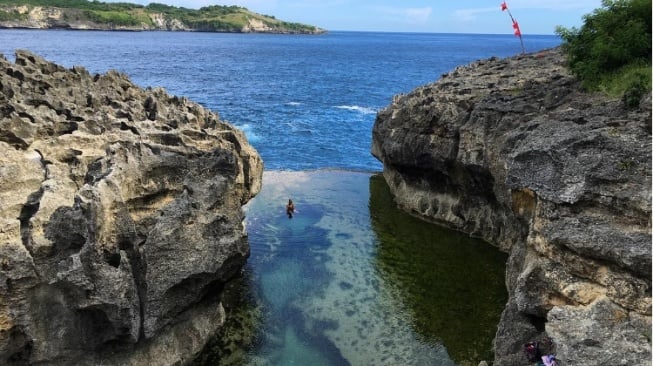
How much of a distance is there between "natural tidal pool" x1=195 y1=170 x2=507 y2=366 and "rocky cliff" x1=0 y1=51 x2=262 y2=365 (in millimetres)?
3218

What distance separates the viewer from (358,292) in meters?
27.8

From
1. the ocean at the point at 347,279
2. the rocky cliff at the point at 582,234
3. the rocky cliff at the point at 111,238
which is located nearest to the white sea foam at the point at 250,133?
the ocean at the point at 347,279

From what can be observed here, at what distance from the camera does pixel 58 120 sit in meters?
25.2

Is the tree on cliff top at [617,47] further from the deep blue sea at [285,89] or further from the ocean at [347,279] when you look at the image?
the deep blue sea at [285,89]

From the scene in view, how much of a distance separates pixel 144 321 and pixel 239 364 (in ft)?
15.6

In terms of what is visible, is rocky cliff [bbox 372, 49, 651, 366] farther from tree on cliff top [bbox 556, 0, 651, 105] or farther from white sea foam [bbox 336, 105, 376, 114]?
white sea foam [bbox 336, 105, 376, 114]

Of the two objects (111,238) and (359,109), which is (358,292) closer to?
(111,238)

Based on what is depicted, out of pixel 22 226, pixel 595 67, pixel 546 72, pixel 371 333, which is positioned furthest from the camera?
pixel 546 72

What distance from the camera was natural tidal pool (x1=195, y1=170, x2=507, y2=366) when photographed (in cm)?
2266

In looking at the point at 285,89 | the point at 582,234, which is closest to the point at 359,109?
the point at 285,89

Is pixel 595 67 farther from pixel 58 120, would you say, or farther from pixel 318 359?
pixel 58 120

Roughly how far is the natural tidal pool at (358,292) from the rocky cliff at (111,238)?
3.22 metres

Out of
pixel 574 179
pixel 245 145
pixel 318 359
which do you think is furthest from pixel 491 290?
pixel 245 145

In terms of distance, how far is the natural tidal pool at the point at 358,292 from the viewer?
Answer: 2266 centimetres
